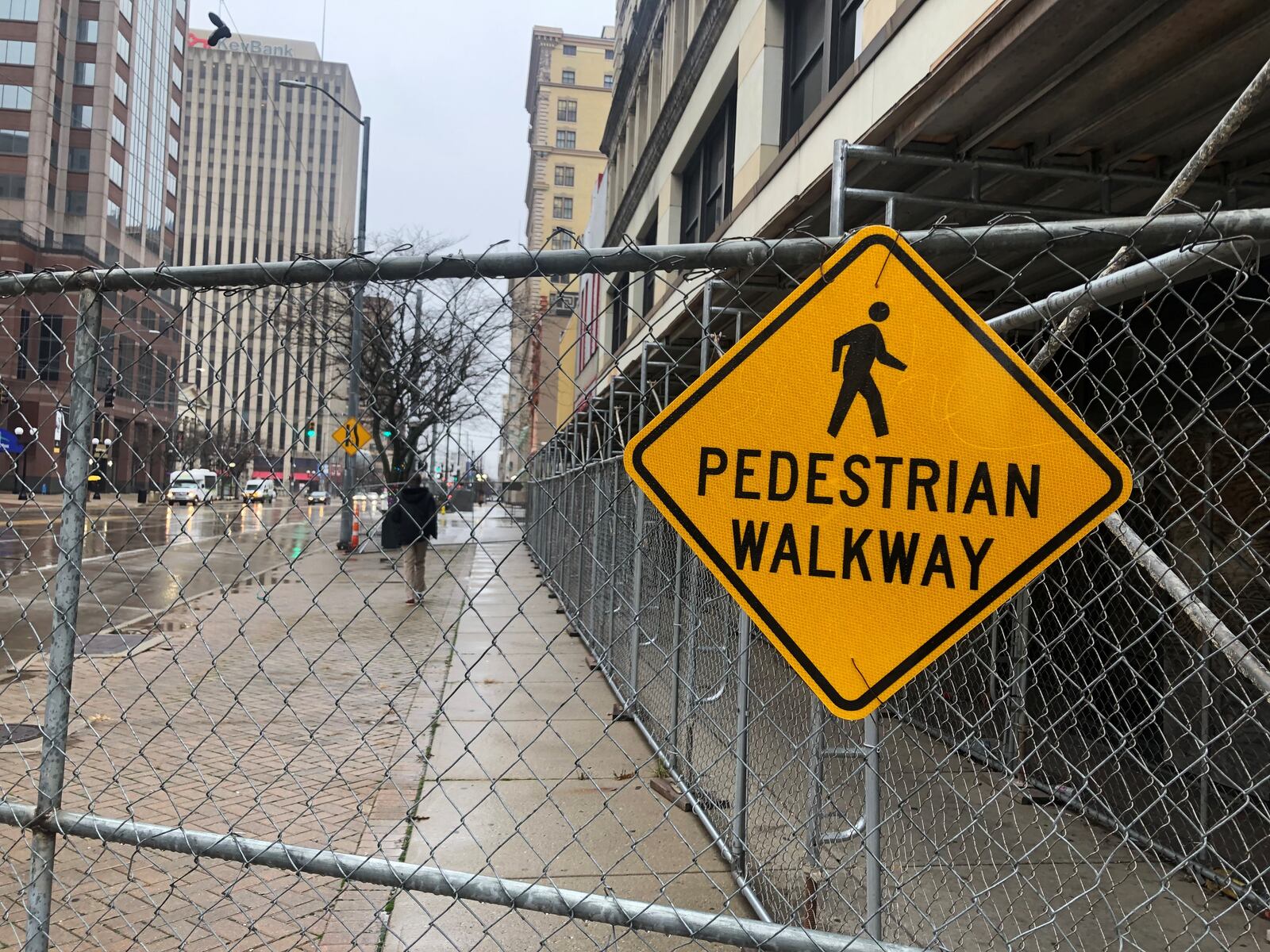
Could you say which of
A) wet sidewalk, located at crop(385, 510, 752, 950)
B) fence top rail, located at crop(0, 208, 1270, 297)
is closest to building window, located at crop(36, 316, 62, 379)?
fence top rail, located at crop(0, 208, 1270, 297)

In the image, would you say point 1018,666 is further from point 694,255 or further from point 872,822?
point 694,255

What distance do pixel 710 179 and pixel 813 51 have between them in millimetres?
4445

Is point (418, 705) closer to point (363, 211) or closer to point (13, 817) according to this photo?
point (13, 817)

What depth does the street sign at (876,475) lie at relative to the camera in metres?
2.08

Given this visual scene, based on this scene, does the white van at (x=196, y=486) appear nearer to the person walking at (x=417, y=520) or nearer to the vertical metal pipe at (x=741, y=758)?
the vertical metal pipe at (x=741, y=758)

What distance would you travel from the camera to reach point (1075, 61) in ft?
16.6

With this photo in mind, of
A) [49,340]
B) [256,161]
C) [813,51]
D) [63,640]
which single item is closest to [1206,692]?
[63,640]

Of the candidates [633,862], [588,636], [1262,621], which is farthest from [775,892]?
[588,636]

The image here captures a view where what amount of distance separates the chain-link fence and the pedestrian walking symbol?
218mm

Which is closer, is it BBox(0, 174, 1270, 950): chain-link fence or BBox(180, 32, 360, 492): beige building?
BBox(0, 174, 1270, 950): chain-link fence

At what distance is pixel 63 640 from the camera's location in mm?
2566

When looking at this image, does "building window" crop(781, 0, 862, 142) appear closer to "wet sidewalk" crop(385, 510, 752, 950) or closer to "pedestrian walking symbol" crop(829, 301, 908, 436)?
"wet sidewalk" crop(385, 510, 752, 950)

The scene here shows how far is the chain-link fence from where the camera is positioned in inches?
95.5

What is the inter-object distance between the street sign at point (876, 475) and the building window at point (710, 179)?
34.5ft
